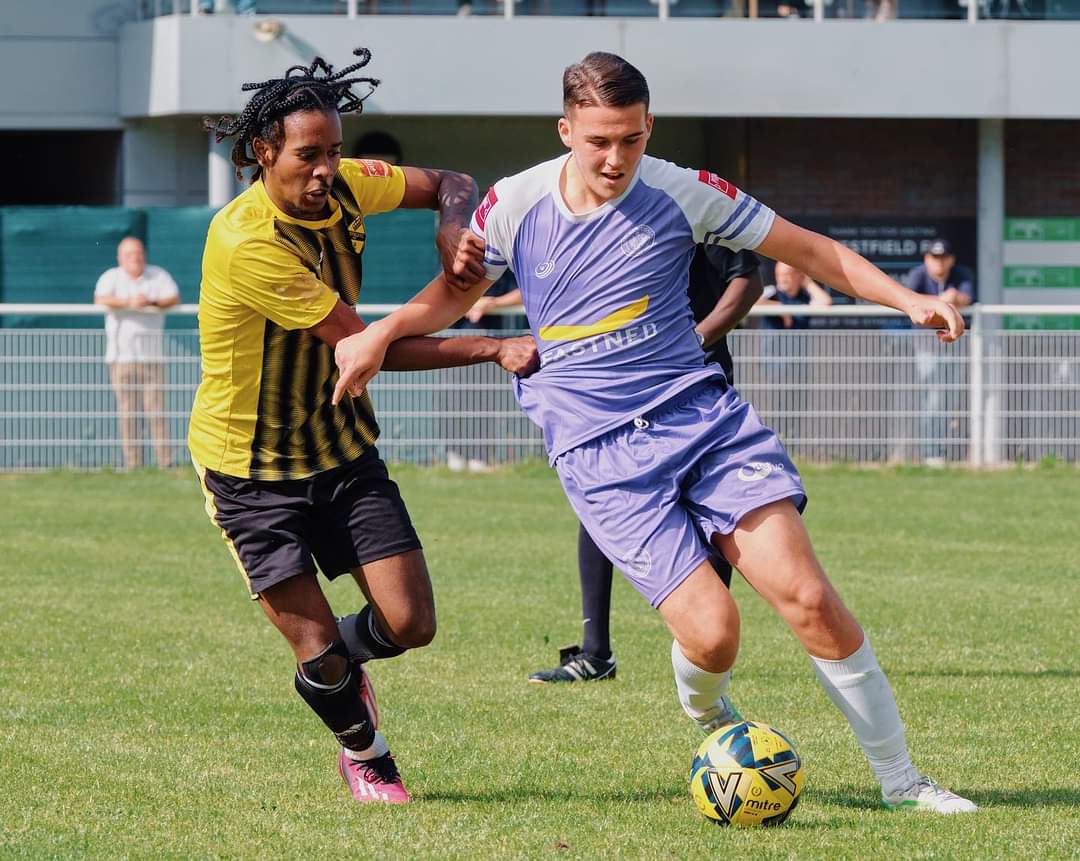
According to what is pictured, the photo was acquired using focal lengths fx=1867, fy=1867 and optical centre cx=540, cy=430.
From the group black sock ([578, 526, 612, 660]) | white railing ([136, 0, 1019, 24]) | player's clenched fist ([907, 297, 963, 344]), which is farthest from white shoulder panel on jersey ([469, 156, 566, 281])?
white railing ([136, 0, 1019, 24])

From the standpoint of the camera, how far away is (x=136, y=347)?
1639cm

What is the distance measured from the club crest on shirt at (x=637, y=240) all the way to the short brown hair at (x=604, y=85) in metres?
0.36

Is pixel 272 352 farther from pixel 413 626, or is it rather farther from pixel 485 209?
pixel 413 626

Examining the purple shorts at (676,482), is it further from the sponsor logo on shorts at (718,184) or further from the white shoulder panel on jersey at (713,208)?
the sponsor logo on shorts at (718,184)

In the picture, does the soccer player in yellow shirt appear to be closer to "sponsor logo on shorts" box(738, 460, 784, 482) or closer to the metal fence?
"sponsor logo on shorts" box(738, 460, 784, 482)

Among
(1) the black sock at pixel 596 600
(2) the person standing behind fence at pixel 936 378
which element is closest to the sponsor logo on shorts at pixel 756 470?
(1) the black sock at pixel 596 600

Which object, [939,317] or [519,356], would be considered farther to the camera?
[519,356]

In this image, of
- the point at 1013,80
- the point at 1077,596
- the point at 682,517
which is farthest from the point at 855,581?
the point at 1013,80

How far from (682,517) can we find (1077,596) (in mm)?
5317

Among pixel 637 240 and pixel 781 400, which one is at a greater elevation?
pixel 637 240

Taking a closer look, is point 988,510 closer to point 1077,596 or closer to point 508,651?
point 1077,596

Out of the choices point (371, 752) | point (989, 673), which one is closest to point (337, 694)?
point (371, 752)

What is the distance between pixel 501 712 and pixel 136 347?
33.2 ft

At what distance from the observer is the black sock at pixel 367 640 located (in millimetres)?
5816
